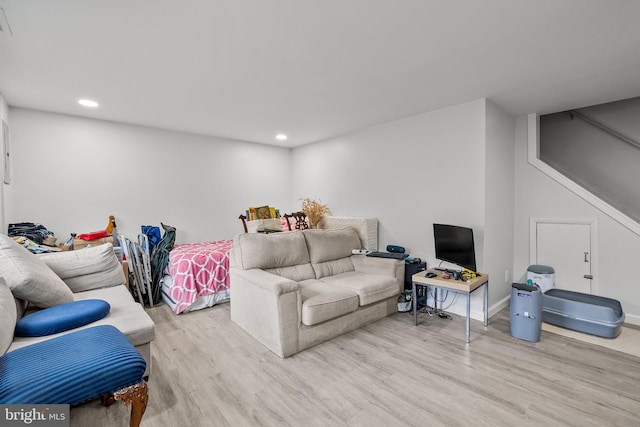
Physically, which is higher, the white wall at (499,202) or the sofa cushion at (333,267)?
the white wall at (499,202)

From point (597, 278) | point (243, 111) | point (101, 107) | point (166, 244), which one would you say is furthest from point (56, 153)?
point (597, 278)

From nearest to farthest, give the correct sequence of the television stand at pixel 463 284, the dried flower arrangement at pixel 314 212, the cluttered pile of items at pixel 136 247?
the television stand at pixel 463 284 < the cluttered pile of items at pixel 136 247 < the dried flower arrangement at pixel 314 212

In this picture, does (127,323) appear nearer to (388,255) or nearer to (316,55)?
(316,55)

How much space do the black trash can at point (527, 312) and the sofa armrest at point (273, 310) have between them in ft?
6.87

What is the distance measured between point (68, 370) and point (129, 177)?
3.54 meters

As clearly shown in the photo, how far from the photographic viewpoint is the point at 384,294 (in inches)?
124

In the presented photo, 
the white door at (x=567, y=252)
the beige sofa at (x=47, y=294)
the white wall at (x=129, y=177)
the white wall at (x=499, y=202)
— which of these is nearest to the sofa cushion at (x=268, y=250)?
the beige sofa at (x=47, y=294)

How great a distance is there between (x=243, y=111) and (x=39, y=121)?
249 cm

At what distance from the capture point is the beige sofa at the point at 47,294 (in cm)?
165

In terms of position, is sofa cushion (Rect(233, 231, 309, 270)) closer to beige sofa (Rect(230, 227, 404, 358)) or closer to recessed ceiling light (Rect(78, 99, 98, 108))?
beige sofa (Rect(230, 227, 404, 358))

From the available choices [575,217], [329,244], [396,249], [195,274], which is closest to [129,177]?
[195,274]

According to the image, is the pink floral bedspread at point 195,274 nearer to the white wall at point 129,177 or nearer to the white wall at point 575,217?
the white wall at point 129,177

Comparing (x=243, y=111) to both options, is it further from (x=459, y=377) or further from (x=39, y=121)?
(x=459, y=377)

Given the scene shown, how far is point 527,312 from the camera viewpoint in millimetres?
2738
